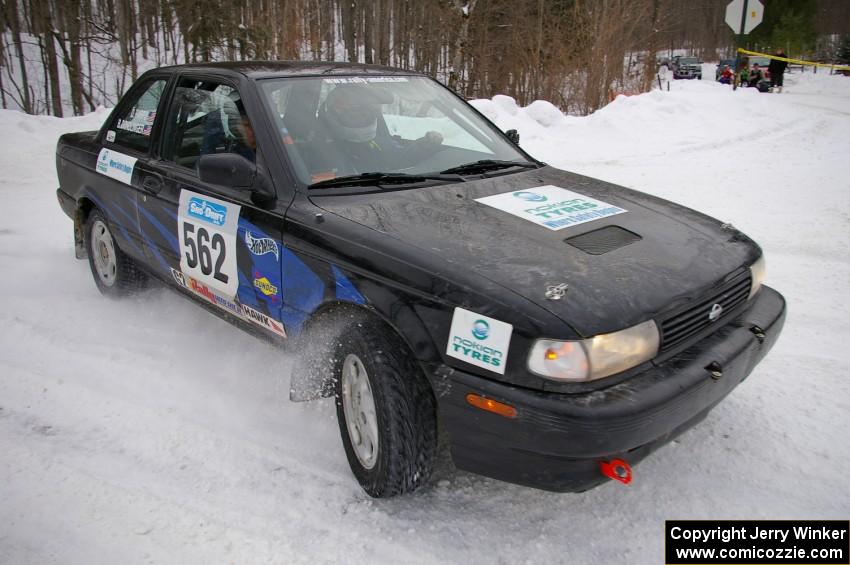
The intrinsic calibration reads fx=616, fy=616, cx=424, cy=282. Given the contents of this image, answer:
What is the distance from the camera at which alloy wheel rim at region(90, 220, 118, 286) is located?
433 centimetres

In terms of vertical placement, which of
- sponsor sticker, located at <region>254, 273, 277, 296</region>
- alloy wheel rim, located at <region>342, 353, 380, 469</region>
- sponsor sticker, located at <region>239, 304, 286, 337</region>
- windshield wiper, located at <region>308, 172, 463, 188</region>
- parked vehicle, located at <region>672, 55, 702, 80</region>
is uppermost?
parked vehicle, located at <region>672, 55, 702, 80</region>

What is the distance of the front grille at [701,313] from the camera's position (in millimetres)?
2172

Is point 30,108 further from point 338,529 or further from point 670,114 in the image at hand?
point 338,529

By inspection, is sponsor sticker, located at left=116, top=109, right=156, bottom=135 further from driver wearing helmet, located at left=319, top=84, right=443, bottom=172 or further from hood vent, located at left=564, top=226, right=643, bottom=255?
hood vent, located at left=564, top=226, right=643, bottom=255

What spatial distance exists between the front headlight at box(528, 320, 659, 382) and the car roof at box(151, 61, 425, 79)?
6.94 feet

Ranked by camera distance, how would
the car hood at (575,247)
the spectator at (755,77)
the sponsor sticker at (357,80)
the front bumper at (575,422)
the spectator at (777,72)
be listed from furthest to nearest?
the spectator at (755,77) → the spectator at (777,72) → the sponsor sticker at (357,80) → the car hood at (575,247) → the front bumper at (575,422)

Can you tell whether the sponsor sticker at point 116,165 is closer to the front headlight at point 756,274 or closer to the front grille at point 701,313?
the front grille at point 701,313

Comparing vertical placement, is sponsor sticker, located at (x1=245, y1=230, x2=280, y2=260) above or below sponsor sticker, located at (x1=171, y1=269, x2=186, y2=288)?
above

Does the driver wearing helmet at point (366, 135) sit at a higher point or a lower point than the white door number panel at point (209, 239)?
higher

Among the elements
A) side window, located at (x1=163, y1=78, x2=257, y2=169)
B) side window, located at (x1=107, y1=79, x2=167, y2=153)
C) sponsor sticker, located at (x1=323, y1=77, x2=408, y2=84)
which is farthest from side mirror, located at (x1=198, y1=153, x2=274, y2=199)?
side window, located at (x1=107, y1=79, x2=167, y2=153)

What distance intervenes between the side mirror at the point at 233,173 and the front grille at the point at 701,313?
174 centimetres

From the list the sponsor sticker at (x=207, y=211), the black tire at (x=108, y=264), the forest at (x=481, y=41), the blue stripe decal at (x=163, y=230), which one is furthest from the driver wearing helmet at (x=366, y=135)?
the forest at (x=481, y=41)

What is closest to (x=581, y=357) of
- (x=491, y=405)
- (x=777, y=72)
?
(x=491, y=405)

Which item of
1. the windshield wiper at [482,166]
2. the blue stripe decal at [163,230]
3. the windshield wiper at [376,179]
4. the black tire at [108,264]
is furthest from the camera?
the black tire at [108,264]
